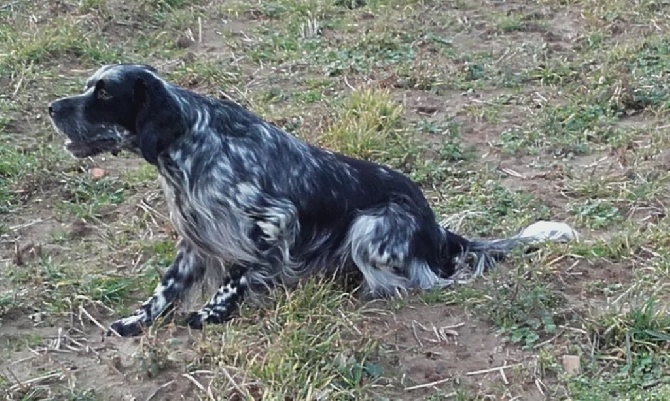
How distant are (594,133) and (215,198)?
308 cm

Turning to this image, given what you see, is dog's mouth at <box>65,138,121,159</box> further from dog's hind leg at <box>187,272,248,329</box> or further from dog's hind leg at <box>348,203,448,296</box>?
dog's hind leg at <box>348,203,448,296</box>

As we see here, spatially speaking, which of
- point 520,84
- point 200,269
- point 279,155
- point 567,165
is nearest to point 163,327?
point 200,269

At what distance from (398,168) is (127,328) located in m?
2.32

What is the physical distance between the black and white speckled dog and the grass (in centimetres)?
17

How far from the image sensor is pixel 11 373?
196 inches

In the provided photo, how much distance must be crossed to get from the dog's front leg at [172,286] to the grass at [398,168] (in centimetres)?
15

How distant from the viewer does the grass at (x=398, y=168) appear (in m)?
4.91

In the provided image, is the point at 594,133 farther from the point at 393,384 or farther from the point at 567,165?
the point at 393,384

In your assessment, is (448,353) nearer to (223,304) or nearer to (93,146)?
(223,304)

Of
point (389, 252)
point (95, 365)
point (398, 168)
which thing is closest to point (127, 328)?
point (95, 365)

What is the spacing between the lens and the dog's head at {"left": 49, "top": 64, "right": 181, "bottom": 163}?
17.3 ft

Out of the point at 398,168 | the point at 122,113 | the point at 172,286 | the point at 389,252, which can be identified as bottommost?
the point at 398,168

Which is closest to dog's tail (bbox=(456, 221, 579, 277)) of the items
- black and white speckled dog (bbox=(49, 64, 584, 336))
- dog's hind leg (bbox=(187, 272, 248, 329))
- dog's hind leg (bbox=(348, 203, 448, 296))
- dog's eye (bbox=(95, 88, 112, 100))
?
black and white speckled dog (bbox=(49, 64, 584, 336))

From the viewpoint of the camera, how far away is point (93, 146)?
5.40 m
